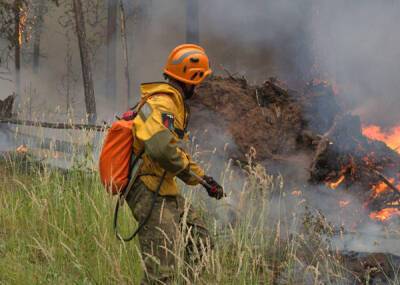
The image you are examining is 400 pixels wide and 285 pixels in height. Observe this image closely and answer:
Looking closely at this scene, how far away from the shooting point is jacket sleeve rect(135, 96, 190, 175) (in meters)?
3.72

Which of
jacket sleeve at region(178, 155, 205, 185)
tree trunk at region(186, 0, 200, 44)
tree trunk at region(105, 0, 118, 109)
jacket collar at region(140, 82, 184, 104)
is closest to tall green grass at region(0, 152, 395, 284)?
jacket sleeve at region(178, 155, 205, 185)

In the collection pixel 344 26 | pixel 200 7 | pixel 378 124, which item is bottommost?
pixel 378 124

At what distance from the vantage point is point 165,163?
3.79 metres

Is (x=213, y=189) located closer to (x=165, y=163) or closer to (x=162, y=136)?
(x=165, y=163)

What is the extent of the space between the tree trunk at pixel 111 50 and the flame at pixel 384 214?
19707 millimetres

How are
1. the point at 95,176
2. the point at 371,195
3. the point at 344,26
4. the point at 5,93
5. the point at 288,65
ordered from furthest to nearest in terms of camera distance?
the point at 5,93 → the point at 288,65 → the point at 344,26 → the point at 371,195 → the point at 95,176

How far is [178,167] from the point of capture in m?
3.83

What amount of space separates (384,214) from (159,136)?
3.89m

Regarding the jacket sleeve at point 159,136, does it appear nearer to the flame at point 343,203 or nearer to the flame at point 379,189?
the flame at point 343,203

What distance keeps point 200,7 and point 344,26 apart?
11.3m

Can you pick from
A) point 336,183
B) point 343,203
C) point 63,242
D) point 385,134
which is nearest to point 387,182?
point 343,203

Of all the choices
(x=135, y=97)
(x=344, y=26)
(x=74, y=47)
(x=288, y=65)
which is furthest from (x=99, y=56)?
(x=344, y=26)

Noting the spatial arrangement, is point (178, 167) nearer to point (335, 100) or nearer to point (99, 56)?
point (335, 100)

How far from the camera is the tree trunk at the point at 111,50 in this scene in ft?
82.4
